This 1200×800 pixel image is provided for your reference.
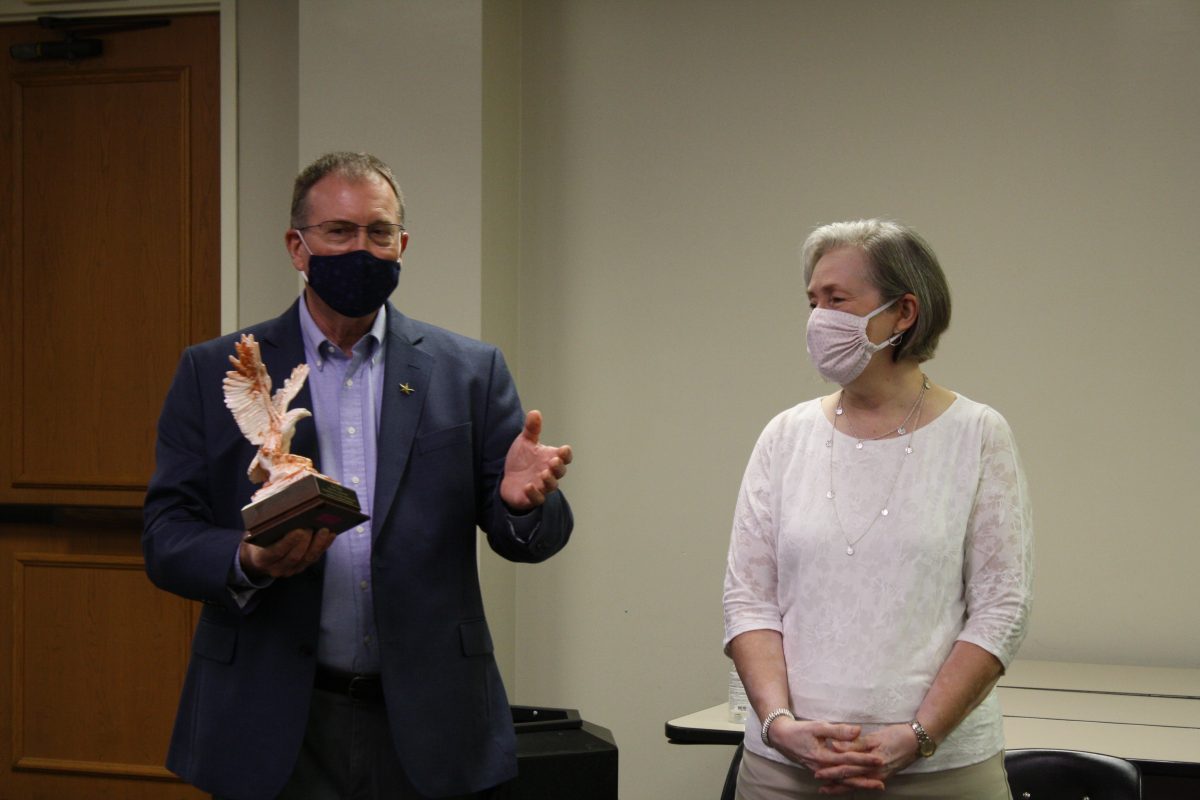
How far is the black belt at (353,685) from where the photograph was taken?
6.25ft

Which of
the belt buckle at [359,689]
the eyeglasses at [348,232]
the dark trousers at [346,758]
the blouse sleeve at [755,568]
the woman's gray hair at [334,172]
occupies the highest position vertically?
the woman's gray hair at [334,172]

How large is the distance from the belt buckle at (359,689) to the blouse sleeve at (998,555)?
92 cm

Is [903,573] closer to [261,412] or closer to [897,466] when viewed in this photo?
[897,466]

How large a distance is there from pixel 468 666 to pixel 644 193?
2.46 m

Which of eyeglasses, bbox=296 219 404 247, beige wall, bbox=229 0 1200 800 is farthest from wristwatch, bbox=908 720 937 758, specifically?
beige wall, bbox=229 0 1200 800

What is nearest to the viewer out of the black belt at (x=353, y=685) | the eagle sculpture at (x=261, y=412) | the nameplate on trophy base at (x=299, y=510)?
the nameplate on trophy base at (x=299, y=510)

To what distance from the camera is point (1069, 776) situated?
2.50m

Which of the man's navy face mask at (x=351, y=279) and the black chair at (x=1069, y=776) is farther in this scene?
the black chair at (x=1069, y=776)

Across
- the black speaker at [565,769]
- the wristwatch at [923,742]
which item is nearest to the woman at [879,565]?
the wristwatch at [923,742]

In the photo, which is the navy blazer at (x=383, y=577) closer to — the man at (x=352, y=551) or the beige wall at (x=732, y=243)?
the man at (x=352, y=551)

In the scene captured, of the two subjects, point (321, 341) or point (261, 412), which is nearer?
point (261, 412)

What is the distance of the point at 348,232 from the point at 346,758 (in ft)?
2.72

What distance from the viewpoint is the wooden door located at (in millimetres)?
4211

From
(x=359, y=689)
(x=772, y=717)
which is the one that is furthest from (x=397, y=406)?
(x=772, y=717)
